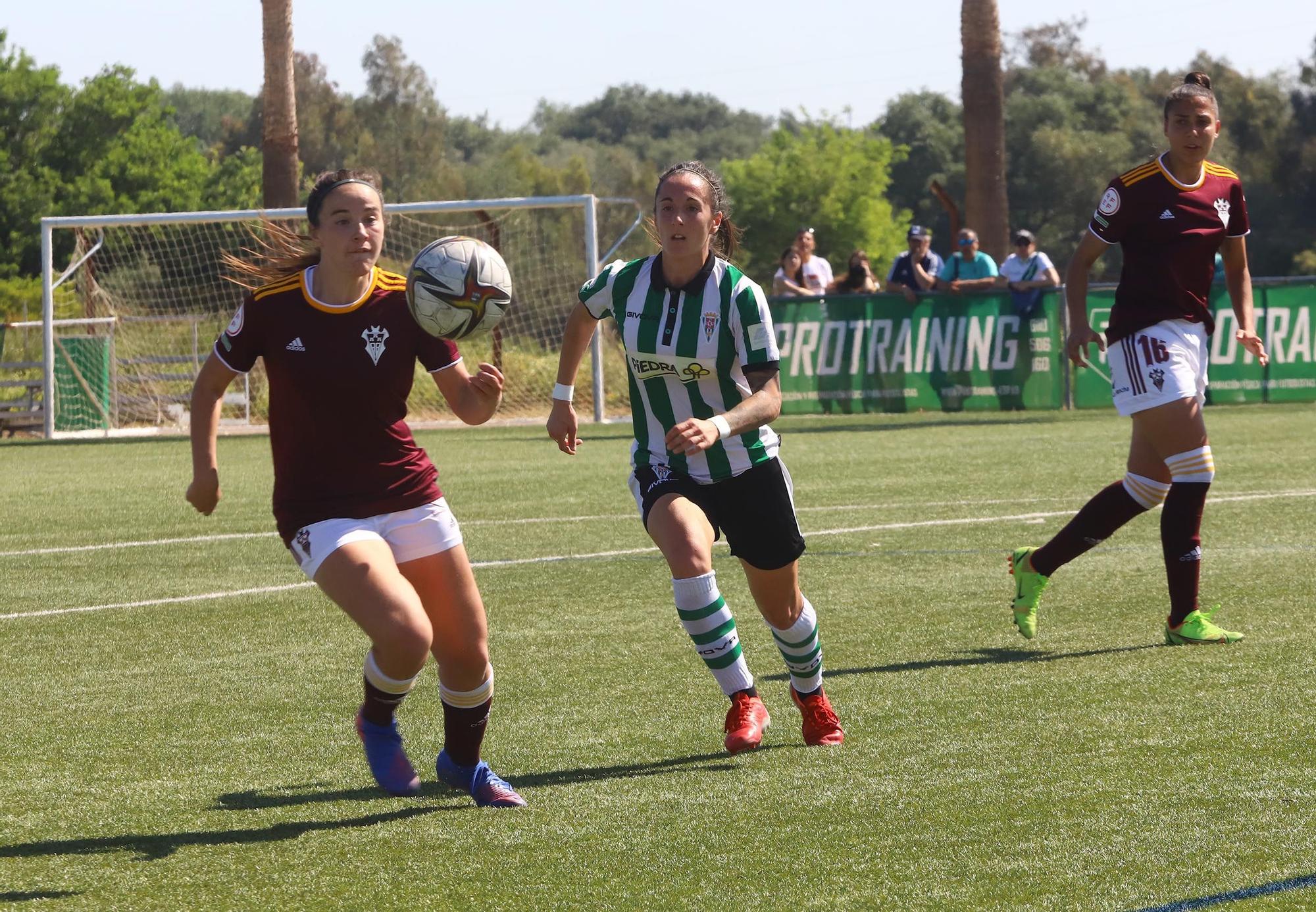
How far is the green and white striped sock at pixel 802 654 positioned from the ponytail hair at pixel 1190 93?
273 centimetres

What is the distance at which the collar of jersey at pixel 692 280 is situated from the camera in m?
5.63

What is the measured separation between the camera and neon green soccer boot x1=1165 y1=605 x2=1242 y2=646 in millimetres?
6922

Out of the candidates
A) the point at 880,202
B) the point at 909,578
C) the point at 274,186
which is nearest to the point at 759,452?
the point at 909,578

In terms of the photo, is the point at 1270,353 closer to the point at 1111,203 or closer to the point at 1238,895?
the point at 1111,203

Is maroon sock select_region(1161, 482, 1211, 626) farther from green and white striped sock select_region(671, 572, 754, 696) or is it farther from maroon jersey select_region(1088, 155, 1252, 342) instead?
green and white striped sock select_region(671, 572, 754, 696)

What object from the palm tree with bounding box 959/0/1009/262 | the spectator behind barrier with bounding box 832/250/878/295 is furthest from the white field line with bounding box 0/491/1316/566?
the palm tree with bounding box 959/0/1009/262

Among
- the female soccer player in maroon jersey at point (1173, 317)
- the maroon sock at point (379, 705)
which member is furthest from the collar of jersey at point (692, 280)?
the female soccer player in maroon jersey at point (1173, 317)

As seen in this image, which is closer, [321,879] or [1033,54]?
[321,879]

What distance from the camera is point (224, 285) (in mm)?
27719

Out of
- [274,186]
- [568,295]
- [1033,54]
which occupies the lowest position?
Result: [568,295]

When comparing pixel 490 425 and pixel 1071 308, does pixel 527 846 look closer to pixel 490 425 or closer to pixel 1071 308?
pixel 1071 308

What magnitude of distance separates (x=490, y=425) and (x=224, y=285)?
6.39 metres

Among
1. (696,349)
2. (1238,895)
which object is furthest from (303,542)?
(1238,895)

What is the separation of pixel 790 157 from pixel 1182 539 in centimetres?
7562
